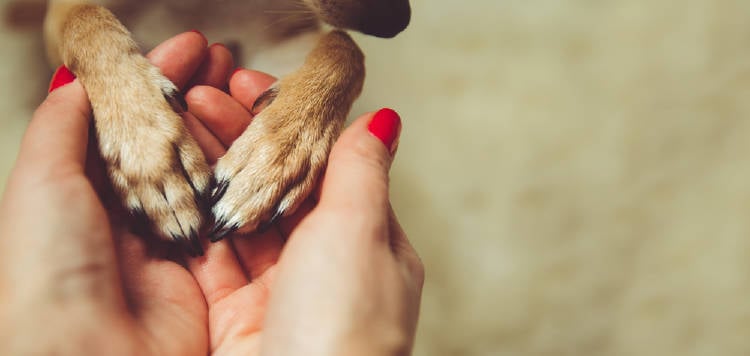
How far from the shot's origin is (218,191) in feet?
2.74

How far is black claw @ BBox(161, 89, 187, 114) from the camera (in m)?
0.90

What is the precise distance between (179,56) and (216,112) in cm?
11

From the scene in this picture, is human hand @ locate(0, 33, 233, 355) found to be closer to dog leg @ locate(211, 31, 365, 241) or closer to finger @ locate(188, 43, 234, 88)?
dog leg @ locate(211, 31, 365, 241)

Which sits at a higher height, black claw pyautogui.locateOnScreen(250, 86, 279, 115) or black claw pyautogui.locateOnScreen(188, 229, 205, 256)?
black claw pyautogui.locateOnScreen(250, 86, 279, 115)

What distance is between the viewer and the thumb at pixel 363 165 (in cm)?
75

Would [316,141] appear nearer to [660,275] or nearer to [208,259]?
[208,259]

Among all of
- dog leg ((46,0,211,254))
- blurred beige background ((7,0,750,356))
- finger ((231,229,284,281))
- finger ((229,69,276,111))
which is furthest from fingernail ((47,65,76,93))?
blurred beige background ((7,0,750,356))

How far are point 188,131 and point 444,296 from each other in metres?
0.85

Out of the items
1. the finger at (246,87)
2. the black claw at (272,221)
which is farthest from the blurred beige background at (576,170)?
the black claw at (272,221)

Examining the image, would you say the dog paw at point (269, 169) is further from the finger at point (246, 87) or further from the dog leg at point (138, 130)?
the finger at point (246, 87)

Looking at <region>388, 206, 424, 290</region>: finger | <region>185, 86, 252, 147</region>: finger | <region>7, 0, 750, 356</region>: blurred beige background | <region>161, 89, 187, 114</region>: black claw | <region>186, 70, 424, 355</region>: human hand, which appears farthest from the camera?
<region>7, 0, 750, 356</region>: blurred beige background

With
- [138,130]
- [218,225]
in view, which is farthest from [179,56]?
[218,225]

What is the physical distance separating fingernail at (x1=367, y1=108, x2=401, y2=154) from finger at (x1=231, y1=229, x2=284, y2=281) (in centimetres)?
24

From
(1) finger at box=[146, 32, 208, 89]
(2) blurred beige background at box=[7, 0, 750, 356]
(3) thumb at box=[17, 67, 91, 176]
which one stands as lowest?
(2) blurred beige background at box=[7, 0, 750, 356]
